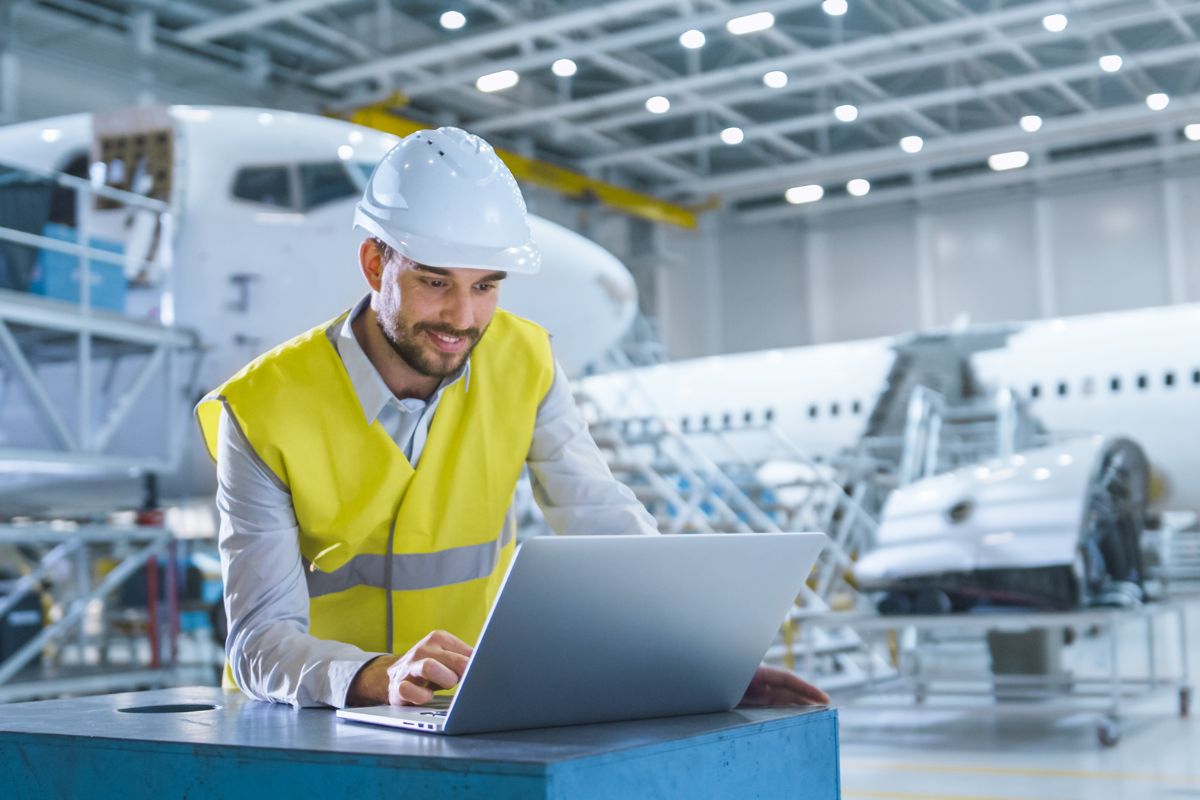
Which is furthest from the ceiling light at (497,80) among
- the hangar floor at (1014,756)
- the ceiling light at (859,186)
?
the hangar floor at (1014,756)

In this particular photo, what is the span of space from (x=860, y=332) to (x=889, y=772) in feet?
81.7

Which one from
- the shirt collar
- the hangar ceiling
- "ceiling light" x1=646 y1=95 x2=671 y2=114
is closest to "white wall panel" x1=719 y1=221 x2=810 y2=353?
the hangar ceiling

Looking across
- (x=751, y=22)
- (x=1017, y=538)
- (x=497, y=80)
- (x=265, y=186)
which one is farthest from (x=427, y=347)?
(x=497, y=80)

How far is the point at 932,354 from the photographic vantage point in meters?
18.5

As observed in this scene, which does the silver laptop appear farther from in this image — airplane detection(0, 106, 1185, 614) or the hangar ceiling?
the hangar ceiling

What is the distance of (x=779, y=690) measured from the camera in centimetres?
212

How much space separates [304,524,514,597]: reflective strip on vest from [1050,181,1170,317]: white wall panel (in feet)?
88.7

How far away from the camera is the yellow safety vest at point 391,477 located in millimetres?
2547

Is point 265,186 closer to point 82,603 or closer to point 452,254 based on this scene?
point 82,603

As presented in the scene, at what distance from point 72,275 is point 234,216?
3.80 feet

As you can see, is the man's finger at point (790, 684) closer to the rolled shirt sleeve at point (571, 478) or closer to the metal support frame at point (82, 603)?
the rolled shirt sleeve at point (571, 478)

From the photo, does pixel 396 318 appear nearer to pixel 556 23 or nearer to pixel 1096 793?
pixel 1096 793

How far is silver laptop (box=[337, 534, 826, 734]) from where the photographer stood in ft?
5.52

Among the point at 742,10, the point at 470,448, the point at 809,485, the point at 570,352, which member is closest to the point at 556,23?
the point at 742,10
